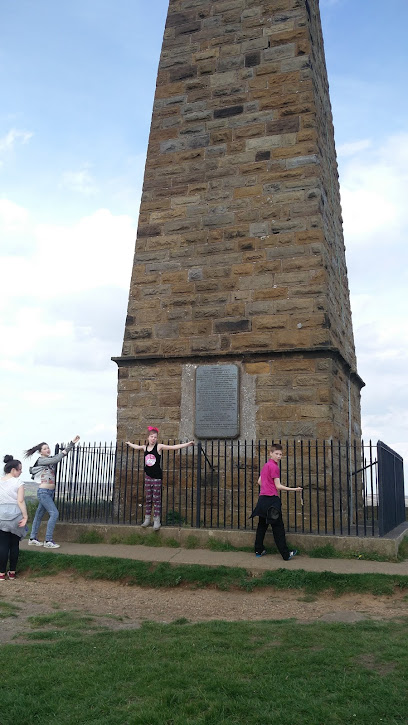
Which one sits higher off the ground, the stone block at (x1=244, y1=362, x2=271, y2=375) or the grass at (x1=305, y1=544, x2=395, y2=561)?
the stone block at (x1=244, y1=362, x2=271, y2=375)

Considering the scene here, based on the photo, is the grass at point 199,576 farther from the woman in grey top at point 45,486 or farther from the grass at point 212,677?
the grass at point 212,677

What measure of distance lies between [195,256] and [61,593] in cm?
637

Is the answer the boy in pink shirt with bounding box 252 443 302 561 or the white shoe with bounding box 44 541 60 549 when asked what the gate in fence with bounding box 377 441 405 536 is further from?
the white shoe with bounding box 44 541 60 549

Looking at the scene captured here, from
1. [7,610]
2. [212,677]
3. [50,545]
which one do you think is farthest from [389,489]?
[212,677]

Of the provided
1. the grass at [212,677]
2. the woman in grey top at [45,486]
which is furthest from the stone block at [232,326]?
the grass at [212,677]

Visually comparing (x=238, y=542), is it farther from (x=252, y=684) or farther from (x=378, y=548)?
(x=252, y=684)

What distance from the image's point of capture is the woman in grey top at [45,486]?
9.48m

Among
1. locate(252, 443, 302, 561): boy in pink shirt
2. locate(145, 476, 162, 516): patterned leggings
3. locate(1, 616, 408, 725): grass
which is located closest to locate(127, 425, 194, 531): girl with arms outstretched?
locate(145, 476, 162, 516): patterned leggings

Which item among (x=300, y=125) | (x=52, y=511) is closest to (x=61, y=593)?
(x=52, y=511)

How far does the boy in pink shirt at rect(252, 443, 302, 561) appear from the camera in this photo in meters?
A: 8.23

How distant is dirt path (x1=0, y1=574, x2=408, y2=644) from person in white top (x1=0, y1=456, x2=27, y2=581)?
0.44m

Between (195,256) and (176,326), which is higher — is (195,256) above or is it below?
above

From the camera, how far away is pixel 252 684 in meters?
4.13

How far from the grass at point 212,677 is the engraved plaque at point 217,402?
4.97 metres
